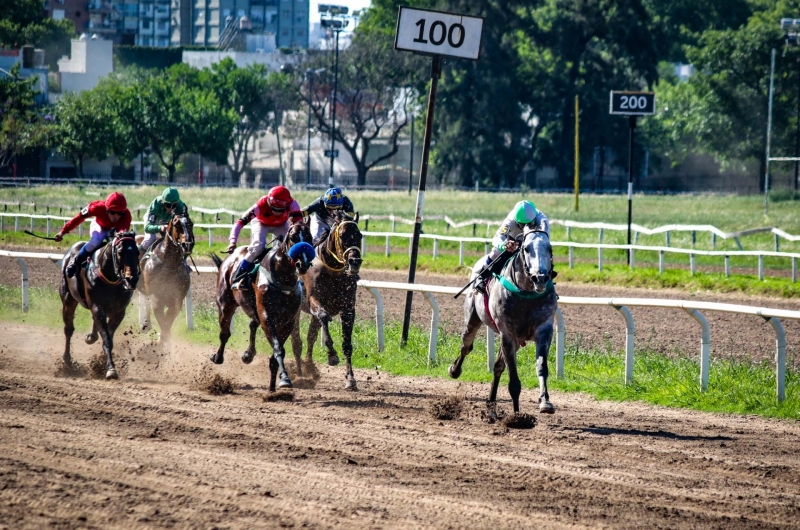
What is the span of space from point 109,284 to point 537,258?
521 centimetres

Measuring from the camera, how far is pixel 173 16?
126000 mm

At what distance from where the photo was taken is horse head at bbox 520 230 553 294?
8.34 metres

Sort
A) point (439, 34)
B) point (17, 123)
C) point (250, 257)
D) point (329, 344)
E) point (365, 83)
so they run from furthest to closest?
point (365, 83), point (17, 123), point (439, 34), point (329, 344), point (250, 257)

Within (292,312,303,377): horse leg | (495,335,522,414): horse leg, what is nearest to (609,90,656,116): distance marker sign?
(292,312,303,377): horse leg

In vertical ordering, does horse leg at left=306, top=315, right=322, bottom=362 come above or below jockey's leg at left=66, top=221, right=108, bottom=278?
below

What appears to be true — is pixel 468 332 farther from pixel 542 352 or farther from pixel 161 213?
pixel 161 213

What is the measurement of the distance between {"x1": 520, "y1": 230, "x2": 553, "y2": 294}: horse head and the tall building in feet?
383

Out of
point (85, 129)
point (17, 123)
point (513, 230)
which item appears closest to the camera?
point (513, 230)

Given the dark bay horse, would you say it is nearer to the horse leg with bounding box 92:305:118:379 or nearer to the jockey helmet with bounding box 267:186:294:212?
the horse leg with bounding box 92:305:118:379

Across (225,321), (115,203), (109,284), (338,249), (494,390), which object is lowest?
(494,390)

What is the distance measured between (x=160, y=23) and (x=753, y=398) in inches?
4914

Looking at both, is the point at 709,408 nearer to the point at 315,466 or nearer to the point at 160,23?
the point at 315,466

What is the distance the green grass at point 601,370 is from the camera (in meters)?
9.73

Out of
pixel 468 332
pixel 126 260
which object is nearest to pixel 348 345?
pixel 468 332
